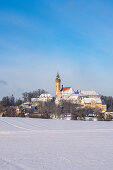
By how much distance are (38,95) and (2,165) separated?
111 m

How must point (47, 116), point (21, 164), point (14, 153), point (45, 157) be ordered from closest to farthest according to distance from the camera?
point (21, 164)
point (45, 157)
point (14, 153)
point (47, 116)

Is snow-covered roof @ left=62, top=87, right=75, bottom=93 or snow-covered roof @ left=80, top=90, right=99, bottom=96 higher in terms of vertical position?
snow-covered roof @ left=62, top=87, right=75, bottom=93

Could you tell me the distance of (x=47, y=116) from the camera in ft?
127

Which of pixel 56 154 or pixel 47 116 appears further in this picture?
pixel 47 116

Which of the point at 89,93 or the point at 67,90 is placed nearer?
the point at 67,90

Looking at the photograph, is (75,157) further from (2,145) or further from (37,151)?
(2,145)

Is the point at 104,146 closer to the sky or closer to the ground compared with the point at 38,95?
closer to the ground

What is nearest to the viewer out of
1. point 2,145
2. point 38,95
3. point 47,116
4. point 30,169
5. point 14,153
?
point 30,169

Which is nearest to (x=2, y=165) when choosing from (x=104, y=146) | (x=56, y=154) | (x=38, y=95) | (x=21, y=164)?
(x=21, y=164)

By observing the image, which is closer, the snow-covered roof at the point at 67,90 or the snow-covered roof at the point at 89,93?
the snow-covered roof at the point at 67,90

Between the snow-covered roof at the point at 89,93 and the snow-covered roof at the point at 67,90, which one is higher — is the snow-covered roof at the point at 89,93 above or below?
below

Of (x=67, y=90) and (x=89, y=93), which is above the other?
(x=67, y=90)

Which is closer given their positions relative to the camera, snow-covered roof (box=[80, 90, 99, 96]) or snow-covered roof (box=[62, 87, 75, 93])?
snow-covered roof (box=[62, 87, 75, 93])

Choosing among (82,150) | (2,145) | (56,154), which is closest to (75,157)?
(56,154)
